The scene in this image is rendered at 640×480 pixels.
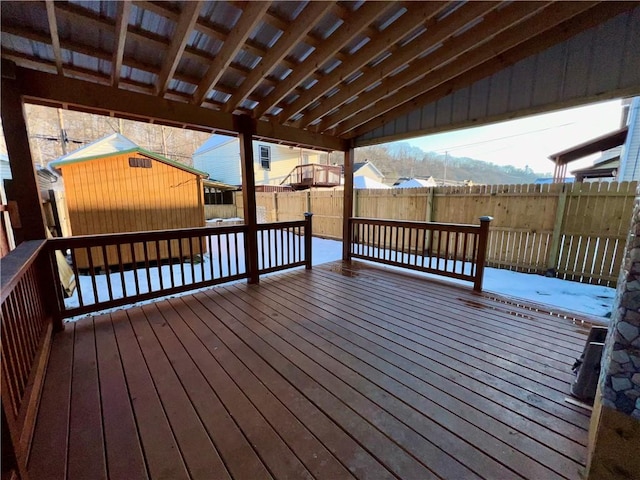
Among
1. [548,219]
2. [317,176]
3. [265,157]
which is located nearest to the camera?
[548,219]

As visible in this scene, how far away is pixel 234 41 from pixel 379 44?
1.32 metres

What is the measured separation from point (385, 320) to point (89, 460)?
2396 mm

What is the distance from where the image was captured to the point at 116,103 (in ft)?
8.58

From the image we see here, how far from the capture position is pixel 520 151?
22219mm

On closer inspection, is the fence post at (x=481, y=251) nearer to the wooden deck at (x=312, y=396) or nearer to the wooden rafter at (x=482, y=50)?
the wooden deck at (x=312, y=396)

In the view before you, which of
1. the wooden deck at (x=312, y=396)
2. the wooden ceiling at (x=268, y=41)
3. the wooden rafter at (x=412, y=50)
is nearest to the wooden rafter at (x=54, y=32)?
the wooden ceiling at (x=268, y=41)

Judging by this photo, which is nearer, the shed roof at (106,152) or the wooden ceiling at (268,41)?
the wooden ceiling at (268,41)

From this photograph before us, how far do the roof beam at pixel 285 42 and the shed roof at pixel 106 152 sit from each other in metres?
4.69

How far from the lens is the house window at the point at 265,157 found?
1488 centimetres

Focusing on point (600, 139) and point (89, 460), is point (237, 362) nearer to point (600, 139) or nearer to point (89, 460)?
point (89, 460)

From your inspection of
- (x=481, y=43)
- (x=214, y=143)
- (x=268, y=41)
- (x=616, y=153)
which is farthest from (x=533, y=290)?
(x=214, y=143)

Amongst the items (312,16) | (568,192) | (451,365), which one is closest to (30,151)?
(312,16)

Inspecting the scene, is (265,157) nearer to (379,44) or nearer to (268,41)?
(268,41)

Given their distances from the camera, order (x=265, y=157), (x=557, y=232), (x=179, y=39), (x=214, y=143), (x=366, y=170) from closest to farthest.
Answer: (x=179, y=39)
(x=557, y=232)
(x=265, y=157)
(x=214, y=143)
(x=366, y=170)
